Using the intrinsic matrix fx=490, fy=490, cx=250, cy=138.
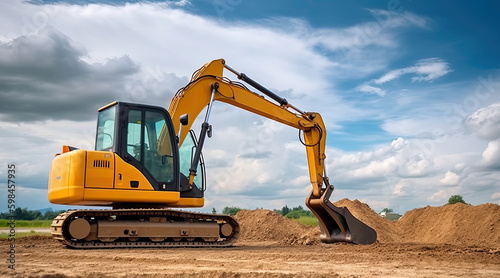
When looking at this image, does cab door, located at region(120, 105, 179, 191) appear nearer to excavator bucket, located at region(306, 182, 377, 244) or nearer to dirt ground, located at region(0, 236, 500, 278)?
dirt ground, located at region(0, 236, 500, 278)

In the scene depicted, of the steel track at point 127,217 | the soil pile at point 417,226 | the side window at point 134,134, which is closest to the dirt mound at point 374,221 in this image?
the soil pile at point 417,226

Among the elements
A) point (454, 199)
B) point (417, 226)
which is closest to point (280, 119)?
point (417, 226)

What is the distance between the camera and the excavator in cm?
1044

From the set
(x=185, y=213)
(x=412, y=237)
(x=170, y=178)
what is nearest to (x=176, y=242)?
(x=185, y=213)

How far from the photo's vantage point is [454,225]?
675 inches

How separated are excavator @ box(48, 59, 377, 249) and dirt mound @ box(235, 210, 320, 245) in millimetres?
4712

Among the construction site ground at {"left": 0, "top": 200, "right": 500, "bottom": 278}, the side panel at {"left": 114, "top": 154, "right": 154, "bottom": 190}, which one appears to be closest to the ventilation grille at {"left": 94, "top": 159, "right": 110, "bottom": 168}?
the side panel at {"left": 114, "top": 154, "right": 154, "bottom": 190}

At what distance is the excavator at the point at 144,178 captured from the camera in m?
10.4

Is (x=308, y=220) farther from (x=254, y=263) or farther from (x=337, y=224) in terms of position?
(x=254, y=263)

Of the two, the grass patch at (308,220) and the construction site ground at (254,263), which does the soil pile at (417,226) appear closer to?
the grass patch at (308,220)

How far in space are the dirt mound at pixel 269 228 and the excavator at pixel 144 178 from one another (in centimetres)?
471

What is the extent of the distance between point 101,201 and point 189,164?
2301 millimetres

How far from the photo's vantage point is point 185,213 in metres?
11.6

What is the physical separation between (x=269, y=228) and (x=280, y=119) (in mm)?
5016
